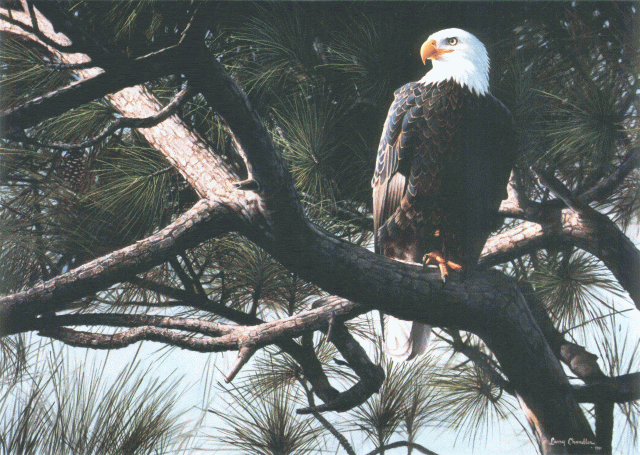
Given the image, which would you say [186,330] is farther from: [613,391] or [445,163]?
[613,391]

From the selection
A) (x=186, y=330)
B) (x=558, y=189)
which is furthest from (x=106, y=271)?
(x=558, y=189)

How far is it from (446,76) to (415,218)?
0.99ft

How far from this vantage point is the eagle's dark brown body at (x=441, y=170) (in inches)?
40.5

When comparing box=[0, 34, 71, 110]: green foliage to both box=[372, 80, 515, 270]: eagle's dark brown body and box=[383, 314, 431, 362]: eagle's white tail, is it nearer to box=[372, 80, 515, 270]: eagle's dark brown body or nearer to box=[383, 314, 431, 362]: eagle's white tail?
box=[372, 80, 515, 270]: eagle's dark brown body

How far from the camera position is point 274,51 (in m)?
1.20

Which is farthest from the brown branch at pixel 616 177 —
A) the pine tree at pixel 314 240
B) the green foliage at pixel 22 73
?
the green foliage at pixel 22 73

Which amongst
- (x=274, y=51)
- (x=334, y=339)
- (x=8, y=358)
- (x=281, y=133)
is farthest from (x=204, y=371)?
(x=274, y=51)

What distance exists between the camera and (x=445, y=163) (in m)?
1.02

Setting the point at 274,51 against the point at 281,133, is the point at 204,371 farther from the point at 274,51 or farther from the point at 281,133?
the point at 274,51

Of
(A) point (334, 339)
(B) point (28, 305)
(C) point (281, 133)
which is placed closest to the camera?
(B) point (28, 305)

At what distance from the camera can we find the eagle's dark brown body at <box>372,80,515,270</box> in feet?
3.38

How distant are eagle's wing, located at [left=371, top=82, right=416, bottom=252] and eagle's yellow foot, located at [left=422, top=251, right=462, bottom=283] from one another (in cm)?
13

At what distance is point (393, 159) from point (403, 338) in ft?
1.36

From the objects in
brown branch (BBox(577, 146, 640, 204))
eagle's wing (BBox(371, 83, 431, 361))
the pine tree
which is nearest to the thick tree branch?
the pine tree
